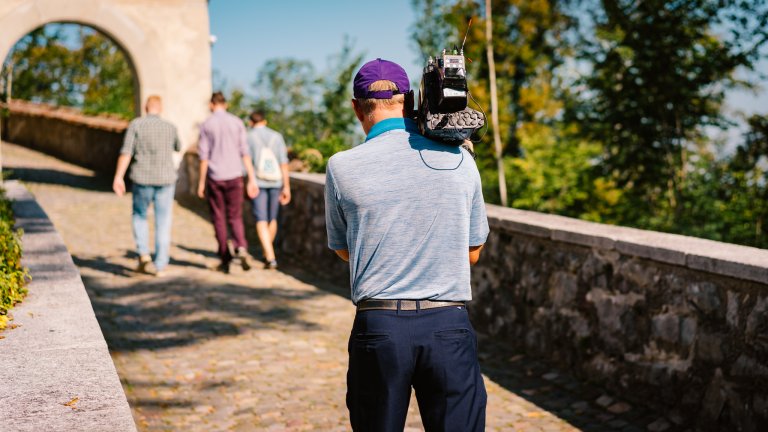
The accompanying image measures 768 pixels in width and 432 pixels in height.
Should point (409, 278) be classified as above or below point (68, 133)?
above

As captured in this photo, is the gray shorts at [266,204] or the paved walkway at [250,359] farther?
the gray shorts at [266,204]

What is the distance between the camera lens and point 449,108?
266 cm

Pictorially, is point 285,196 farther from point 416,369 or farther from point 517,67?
point 517,67

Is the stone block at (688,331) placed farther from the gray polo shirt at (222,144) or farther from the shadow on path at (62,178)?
the shadow on path at (62,178)

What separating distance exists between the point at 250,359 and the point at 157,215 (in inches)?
129

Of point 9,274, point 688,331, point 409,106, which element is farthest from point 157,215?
point 409,106

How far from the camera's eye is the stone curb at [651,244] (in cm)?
433

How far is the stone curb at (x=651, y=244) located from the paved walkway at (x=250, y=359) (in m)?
0.89

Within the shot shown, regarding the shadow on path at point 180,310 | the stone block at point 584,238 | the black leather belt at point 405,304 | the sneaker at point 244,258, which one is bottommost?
the shadow on path at point 180,310

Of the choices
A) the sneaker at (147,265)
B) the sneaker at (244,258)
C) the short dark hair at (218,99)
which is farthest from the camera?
the sneaker at (244,258)

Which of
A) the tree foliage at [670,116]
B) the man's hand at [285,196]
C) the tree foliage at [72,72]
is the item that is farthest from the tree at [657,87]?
the tree foliage at [72,72]

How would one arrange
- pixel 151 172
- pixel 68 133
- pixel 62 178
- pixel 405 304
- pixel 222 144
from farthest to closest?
pixel 68 133 < pixel 62 178 < pixel 222 144 < pixel 151 172 < pixel 405 304

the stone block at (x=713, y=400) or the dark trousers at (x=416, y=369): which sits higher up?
the dark trousers at (x=416, y=369)

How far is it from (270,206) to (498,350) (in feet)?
13.4
